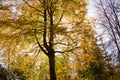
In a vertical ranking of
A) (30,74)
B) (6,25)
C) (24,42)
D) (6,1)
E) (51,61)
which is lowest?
(30,74)

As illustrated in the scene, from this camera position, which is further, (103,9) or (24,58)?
(103,9)

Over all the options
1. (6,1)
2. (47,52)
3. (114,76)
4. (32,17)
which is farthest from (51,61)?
(114,76)

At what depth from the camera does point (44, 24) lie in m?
13.2

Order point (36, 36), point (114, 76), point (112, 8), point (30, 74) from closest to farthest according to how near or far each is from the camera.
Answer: point (36, 36), point (30, 74), point (112, 8), point (114, 76)

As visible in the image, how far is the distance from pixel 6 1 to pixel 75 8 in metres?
3.99

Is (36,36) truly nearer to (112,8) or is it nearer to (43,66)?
(43,66)

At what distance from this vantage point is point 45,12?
14.5 metres

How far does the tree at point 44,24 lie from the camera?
42.5 ft

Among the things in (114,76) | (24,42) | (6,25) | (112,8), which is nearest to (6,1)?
(6,25)

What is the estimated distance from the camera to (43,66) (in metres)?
16.9

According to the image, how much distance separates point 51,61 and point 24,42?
1942 mm

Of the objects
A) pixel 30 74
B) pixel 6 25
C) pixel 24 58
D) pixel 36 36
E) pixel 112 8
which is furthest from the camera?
A: pixel 112 8

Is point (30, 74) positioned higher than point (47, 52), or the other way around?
point (47, 52)

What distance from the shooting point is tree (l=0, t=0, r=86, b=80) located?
1297cm
